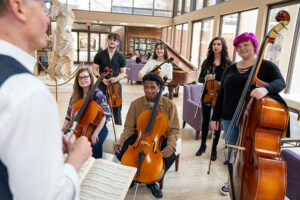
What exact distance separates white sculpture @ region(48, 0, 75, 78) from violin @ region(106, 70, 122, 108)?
13.2ft

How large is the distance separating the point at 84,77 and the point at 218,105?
143 centimetres

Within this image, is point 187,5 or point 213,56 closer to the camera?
point 213,56

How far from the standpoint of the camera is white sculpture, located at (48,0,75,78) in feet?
21.0

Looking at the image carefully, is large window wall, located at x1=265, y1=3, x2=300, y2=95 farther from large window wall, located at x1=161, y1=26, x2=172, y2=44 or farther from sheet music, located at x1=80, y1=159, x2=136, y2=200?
large window wall, located at x1=161, y1=26, x2=172, y2=44

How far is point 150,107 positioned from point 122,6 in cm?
1252

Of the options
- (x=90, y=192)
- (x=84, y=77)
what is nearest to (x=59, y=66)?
(x=84, y=77)

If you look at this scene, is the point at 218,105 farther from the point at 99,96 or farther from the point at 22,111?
the point at 22,111

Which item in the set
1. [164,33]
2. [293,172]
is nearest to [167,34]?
[164,33]

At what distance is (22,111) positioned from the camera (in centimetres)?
46

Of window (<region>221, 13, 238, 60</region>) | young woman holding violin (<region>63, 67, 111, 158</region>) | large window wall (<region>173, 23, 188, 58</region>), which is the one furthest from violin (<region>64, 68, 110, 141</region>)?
large window wall (<region>173, 23, 188, 58</region>)

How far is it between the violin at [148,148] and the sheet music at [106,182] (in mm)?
249

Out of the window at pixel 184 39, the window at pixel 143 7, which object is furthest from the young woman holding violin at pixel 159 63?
the window at pixel 143 7

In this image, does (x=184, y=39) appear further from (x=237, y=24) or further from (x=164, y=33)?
(x=237, y=24)

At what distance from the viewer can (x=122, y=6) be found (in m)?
13.3
